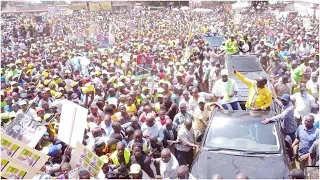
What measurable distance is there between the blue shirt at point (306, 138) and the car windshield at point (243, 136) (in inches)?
28.7

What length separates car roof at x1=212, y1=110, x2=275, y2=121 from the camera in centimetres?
618

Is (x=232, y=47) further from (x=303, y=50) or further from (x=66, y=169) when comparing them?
(x=66, y=169)

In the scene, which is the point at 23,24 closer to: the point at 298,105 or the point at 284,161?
the point at 298,105

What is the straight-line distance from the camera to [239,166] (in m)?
5.32

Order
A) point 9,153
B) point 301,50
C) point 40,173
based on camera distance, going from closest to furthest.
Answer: point 9,153 < point 40,173 < point 301,50

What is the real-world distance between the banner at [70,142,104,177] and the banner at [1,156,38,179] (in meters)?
0.51

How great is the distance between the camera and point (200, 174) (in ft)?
17.3

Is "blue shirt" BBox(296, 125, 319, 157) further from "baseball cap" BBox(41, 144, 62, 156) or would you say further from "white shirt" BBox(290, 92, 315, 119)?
"baseball cap" BBox(41, 144, 62, 156)

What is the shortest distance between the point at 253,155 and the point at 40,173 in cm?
287

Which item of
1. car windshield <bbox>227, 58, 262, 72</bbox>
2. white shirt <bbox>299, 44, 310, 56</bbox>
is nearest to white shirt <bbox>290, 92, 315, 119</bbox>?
car windshield <bbox>227, 58, 262, 72</bbox>

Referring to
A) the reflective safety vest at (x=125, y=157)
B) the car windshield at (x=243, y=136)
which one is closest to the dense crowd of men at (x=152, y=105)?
the reflective safety vest at (x=125, y=157)

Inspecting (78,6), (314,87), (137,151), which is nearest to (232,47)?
(314,87)

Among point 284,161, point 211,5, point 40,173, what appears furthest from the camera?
point 211,5

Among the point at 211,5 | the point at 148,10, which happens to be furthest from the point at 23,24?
the point at 211,5
